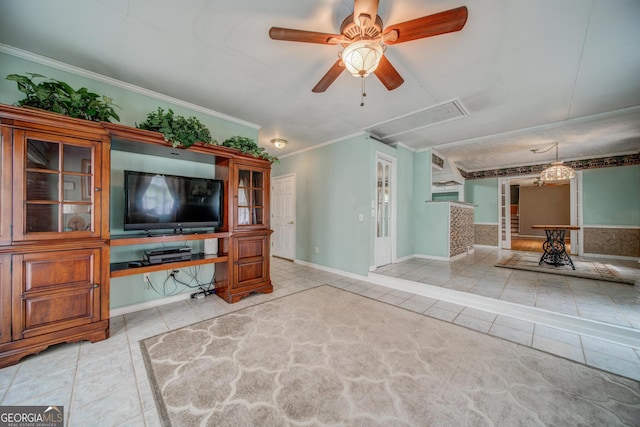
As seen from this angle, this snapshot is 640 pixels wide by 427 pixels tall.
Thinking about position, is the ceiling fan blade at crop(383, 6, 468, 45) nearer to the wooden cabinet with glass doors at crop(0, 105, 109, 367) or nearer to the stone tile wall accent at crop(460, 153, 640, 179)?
the wooden cabinet with glass doors at crop(0, 105, 109, 367)

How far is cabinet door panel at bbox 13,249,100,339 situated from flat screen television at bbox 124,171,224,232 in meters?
0.53

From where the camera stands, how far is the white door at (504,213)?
695 centimetres

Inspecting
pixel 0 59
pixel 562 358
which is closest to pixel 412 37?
pixel 562 358

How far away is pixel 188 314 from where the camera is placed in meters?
2.66

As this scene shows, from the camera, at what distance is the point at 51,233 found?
1.90 metres

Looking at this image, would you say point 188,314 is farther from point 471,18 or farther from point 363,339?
point 471,18

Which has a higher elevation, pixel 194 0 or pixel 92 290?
pixel 194 0

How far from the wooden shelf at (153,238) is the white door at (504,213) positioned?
771 centimetres

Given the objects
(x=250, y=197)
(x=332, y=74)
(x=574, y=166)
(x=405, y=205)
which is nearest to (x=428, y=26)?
(x=332, y=74)

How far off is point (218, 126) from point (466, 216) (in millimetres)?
6008

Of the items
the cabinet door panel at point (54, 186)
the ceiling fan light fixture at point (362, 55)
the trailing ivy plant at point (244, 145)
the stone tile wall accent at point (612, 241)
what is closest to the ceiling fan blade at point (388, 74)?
Result: the ceiling fan light fixture at point (362, 55)

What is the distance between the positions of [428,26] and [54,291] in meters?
3.41

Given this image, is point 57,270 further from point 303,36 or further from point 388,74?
point 388,74

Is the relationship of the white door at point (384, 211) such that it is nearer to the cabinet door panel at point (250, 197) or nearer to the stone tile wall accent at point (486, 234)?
the cabinet door panel at point (250, 197)
